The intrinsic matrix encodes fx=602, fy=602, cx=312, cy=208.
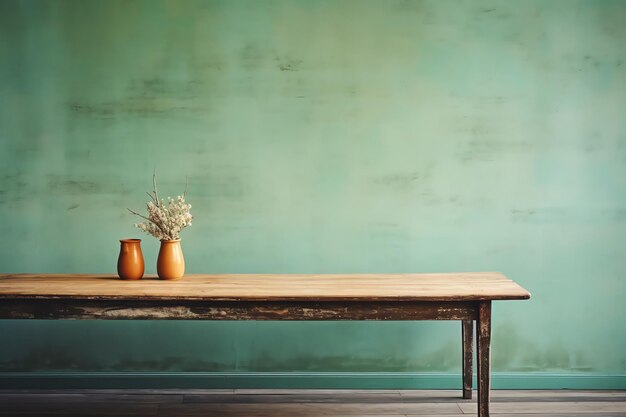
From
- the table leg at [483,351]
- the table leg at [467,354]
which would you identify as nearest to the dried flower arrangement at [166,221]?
the table leg at [483,351]

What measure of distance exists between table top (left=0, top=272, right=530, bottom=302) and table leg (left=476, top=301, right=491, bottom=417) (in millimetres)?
85

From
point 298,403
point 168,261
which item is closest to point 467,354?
point 298,403

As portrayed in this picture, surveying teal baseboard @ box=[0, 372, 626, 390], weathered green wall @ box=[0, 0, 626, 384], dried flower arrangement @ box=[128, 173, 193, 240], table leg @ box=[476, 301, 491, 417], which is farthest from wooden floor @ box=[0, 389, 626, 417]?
dried flower arrangement @ box=[128, 173, 193, 240]

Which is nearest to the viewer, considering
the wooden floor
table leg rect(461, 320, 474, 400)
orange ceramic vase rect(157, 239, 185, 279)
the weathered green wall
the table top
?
the table top

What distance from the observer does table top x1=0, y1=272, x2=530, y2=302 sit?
8.34 ft

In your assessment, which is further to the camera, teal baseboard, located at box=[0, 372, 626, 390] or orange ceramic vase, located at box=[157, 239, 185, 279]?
teal baseboard, located at box=[0, 372, 626, 390]

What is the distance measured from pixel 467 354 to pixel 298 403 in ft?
3.12

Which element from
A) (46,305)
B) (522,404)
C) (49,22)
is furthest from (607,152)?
(49,22)

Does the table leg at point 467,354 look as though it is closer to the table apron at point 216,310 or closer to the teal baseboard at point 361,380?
the teal baseboard at point 361,380

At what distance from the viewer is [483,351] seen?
2639mm

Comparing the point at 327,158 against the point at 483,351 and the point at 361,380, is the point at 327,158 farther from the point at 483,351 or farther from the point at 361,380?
the point at 483,351

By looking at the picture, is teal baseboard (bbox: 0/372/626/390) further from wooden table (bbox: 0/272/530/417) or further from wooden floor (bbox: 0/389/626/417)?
wooden table (bbox: 0/272/530/417)

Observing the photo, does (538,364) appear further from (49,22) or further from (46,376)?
(49,22)

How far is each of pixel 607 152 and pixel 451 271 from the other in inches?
44.2
